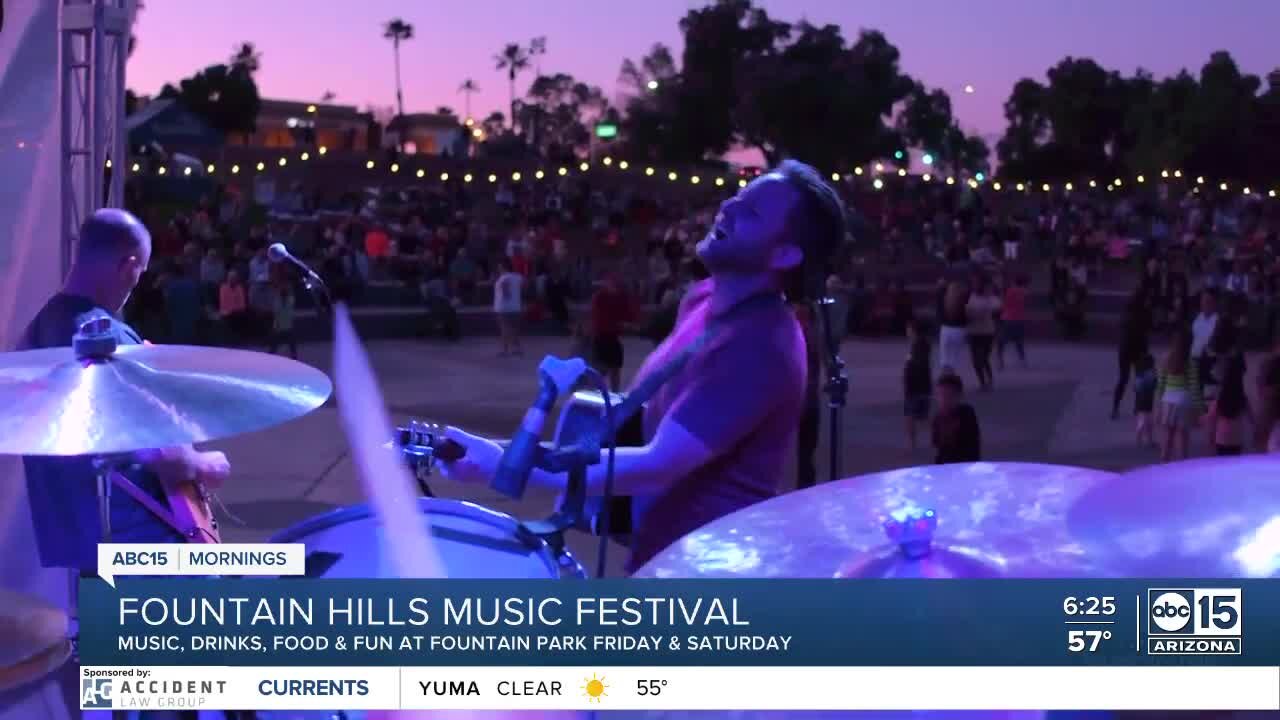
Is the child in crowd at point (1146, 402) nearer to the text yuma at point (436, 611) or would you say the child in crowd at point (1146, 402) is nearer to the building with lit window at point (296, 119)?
the text yuma at point (436, 611)

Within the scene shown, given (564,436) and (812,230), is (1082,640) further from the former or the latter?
(812,230)

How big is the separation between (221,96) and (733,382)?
Answer: 62632 millimetres

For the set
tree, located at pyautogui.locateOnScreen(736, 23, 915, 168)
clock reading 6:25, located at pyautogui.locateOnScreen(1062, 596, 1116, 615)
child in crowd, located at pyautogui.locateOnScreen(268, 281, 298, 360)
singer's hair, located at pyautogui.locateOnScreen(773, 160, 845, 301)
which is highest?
tree, located at pyautogui.locateOnScreen(736, 23, 915, 168)

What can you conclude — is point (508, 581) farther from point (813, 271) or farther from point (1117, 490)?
point (813, 271)

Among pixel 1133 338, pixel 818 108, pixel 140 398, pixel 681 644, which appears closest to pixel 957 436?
pixel 1133 338

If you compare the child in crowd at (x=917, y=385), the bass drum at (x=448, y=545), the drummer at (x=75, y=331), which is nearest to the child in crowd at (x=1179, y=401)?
the child in crowd at (x=917, y=385)

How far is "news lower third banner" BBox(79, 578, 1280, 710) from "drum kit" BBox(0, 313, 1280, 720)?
0.13 ft

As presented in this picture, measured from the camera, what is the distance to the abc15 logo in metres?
1.64

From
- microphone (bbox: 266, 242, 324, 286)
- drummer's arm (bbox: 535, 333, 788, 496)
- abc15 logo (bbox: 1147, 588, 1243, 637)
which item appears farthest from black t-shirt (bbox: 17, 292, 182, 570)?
abc15 logo (bbox: 1147, 588, 1243, 637)

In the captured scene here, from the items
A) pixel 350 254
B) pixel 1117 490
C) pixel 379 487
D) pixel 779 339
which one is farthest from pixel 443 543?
pixel 350 254

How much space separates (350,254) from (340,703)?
21.1 m

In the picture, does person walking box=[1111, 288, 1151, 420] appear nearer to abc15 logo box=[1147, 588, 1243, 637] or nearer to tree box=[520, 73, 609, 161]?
abc15 logo box=[1147, 588, 1243, 637]

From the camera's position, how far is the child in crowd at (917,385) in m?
12.2

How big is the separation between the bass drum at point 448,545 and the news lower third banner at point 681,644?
0.26 m
